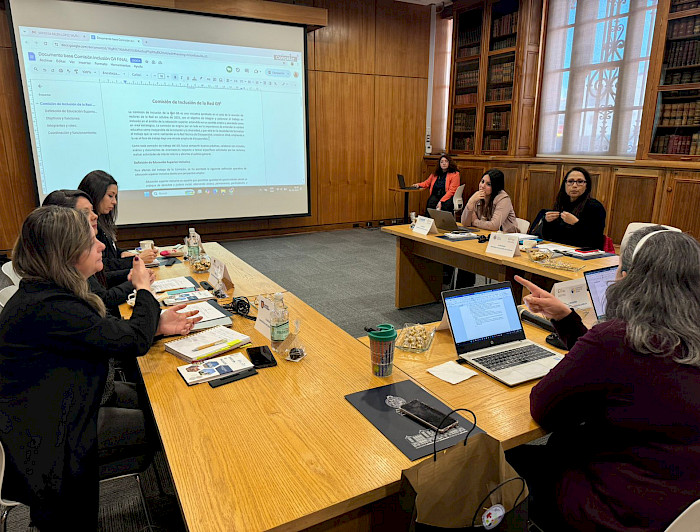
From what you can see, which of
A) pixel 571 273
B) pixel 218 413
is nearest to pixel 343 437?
pixel 218 413

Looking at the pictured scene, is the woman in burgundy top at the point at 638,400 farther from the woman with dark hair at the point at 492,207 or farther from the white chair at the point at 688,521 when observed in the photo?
the woman with dark hair at the point at 492,207

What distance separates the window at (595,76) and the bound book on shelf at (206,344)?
547 centimetres

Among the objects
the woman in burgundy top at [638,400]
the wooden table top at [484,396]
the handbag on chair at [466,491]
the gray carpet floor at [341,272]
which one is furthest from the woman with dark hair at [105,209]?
the woman in burgundy top at [638,400]

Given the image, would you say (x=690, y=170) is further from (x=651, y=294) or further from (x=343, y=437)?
(x=343, y=437)

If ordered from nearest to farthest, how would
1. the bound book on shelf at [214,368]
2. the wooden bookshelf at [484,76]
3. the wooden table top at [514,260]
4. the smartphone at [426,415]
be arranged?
the smartphone at [426,415], the bound book on shelf at [214,368], the wooden table top at [514,260], the wooden bookshelf at [484,76]

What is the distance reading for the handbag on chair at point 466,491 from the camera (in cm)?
97

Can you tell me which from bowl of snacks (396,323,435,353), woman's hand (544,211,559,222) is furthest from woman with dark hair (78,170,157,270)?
woman's hand (544,211,559,222)

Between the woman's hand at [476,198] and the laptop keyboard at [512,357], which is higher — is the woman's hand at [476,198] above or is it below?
above

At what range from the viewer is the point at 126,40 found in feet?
17.9

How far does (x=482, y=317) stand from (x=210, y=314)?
112 centimetres

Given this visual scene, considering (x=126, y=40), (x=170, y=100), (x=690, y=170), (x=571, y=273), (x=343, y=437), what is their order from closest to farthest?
(x=343, y=437) < (x=571, y=273) < (x=690, y=170) < (x=126, y=40) < (x=170, y=100)

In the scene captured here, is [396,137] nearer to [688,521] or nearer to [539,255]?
[539,255]

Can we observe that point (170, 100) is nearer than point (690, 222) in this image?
No

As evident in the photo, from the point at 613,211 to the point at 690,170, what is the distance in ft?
2.93
